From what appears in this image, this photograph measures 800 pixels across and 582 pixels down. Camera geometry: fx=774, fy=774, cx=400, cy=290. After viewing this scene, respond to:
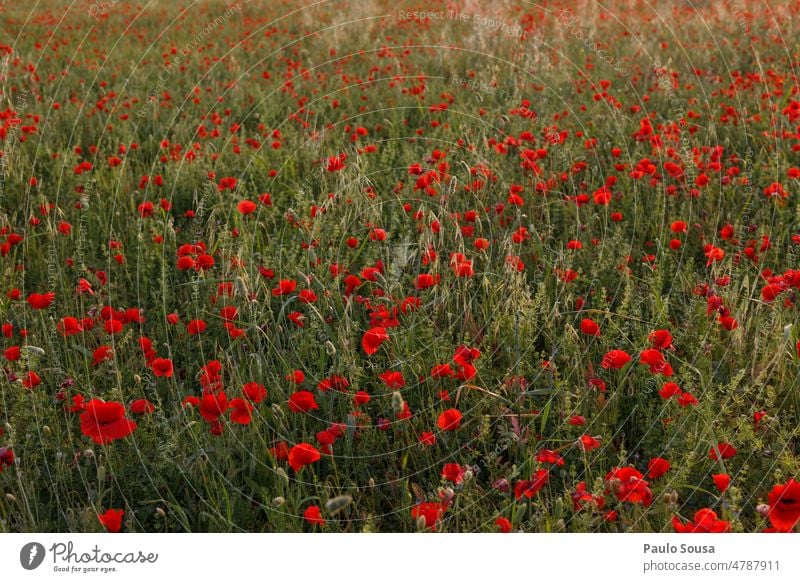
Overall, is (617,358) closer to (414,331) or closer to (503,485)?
(503,485)

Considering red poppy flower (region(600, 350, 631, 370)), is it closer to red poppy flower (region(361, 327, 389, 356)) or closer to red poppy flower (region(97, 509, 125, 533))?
red poppy flower (region(361, 327, 389, 356))

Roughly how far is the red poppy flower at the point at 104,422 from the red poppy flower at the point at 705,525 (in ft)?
4.83

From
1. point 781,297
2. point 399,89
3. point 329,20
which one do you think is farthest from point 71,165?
point 329,20

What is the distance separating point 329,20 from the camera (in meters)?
9.01

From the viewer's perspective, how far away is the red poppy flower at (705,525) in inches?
75.1

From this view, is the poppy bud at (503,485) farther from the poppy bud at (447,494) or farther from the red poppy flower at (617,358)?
the red poppy flower at (617,358)

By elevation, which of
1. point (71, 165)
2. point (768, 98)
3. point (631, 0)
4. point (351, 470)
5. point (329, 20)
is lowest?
point (351, 470)

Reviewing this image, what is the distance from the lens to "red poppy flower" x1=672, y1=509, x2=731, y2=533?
1.91 meters
